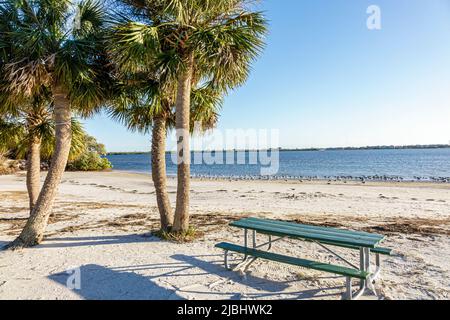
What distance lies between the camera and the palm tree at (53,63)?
558 cm

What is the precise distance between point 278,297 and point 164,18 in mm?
6026

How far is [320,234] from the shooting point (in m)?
3.98

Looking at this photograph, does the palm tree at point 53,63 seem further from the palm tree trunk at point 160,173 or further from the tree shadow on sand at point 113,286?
the tree shadow on sand at point 113,286

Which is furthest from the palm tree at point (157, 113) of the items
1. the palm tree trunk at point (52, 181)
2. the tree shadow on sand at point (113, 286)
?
the tree shadow on sand at point (113, 286)

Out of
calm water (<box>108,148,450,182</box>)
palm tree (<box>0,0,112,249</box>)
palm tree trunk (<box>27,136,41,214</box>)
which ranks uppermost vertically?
palm tree (<box>0,0,112,249</box>)

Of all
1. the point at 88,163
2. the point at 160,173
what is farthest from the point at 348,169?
the point at 160,173

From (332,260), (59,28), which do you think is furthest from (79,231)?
(332,260)

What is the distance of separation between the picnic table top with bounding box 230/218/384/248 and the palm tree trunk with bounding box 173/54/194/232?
6.40 ft

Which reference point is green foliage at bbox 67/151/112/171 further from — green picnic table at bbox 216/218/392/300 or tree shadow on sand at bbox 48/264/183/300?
green picnic table at bbox 216/218/392/300

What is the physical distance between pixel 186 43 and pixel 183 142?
85.1 inches

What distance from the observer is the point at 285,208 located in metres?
10.7

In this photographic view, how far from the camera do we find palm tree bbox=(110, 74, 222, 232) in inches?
256

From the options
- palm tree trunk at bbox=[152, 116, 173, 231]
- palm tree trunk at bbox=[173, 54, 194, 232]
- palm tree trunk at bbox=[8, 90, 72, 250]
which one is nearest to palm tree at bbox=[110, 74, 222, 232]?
palm tree trunk at bbox=[152, 116, 173, 231]

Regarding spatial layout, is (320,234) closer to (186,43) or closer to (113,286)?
(113,286)
